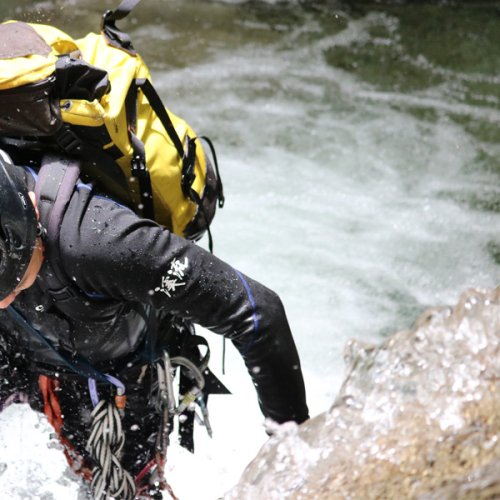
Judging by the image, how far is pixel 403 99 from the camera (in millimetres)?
5438

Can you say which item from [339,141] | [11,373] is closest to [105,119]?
[11,373]

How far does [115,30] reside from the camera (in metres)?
1.92

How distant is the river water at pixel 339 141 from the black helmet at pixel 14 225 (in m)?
1.95

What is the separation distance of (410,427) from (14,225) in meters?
0.82

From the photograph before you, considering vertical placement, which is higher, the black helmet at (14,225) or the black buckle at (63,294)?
the black helmet at (14,225)

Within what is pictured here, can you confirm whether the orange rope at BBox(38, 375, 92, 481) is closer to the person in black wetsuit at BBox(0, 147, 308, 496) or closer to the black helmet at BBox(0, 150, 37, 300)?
the person in black wetsuit at BBox(0, 147, 308, 496)

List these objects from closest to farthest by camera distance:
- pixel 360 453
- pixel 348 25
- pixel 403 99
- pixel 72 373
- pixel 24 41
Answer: pixel 360 453 < pixel 24 41 < pixel 72 373 < pixel 403 99 < pixel 348 25

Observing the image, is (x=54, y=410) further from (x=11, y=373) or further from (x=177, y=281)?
(x=177, y=281)

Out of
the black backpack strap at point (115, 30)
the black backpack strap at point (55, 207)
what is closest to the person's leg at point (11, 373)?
the black backpack strap at point (55, 207)

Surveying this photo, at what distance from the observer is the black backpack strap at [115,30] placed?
187 cm

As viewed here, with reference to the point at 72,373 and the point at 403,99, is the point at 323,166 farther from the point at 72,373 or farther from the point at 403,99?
the point at 72,373

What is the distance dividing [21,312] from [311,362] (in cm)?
200

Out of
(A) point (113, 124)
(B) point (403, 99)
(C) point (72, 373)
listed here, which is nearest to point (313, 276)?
(B) point (403, 99)

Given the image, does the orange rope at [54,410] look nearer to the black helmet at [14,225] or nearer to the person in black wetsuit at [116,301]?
the person in black wetsuit at [116,301]
